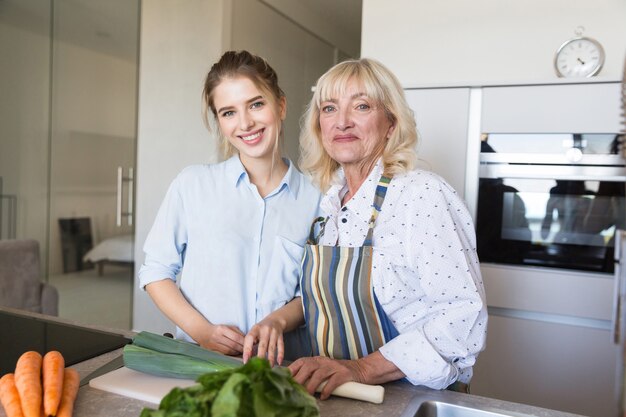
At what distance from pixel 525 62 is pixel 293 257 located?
1.72m

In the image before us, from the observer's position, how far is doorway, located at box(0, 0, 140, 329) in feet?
10.3

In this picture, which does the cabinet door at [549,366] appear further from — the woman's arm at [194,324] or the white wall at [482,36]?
the woman's arm at [194,324]

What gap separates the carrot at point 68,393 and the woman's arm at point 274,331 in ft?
0.97

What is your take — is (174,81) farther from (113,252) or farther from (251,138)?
(251,138)

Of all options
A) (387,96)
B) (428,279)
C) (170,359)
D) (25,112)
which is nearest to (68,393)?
(170,359)

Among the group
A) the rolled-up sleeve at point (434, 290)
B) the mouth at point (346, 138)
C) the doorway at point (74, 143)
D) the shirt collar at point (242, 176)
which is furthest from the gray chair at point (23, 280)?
the rolled-up sleeve at point (434, 290)

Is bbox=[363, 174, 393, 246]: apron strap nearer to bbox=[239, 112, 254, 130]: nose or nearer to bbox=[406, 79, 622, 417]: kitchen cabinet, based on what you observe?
bbox=[239, 112, 254, 130]: nose

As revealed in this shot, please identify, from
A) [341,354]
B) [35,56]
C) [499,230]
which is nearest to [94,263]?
[35,56]

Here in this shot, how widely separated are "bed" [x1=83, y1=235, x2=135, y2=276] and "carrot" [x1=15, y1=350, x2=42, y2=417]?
287 cm

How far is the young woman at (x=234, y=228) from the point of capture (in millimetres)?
1321

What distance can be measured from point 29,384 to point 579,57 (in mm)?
2349

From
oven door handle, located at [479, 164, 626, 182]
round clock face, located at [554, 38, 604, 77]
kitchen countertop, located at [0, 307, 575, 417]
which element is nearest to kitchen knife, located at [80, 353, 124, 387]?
kitchen countertop, located at [0, 307, 575, 417]

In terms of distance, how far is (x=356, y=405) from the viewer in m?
0.91

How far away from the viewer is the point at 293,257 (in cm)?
134
